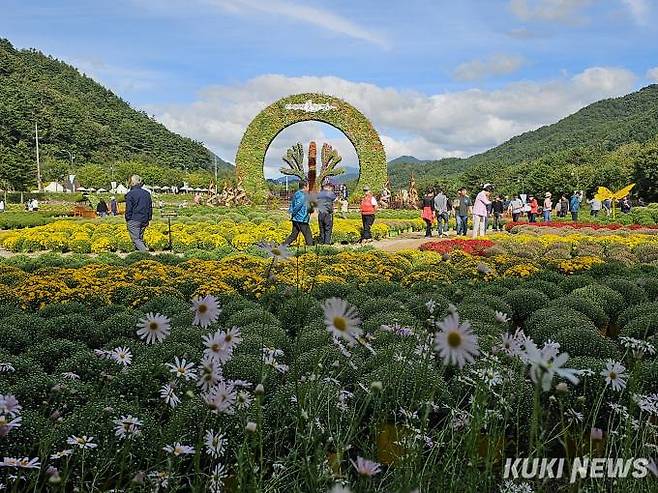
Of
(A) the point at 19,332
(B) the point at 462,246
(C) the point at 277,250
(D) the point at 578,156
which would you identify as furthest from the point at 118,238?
(D) the point at 578,156

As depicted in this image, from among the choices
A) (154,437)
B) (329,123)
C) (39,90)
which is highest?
(39,90)

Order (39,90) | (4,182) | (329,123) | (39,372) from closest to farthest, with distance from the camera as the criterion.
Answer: (39,372)
(329,123)
(4,182)
(39,90)

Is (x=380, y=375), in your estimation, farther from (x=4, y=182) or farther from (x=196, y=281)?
(x=4, y=182)

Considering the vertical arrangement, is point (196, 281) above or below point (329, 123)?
below

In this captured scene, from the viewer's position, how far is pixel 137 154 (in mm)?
93125

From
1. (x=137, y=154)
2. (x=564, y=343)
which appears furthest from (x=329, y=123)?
(x=137, y=154)

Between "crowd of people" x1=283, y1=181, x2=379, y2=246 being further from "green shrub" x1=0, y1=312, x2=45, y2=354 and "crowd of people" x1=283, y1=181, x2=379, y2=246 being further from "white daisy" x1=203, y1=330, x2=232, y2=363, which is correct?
"white daisy" x1=203, y1=330, x2=232, y2=363

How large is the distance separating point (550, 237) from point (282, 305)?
918cm

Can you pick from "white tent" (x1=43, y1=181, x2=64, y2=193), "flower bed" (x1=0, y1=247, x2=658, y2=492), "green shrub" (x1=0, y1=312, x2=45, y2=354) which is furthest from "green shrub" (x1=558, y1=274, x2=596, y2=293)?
"white tent" (x1=43, y1=181, x2=64, y2=193)

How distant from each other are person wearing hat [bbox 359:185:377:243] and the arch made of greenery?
12751 mm

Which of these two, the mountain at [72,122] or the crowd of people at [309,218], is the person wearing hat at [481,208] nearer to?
the crowd of people at [309,218]

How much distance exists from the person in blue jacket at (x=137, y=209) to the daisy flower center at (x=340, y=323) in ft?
31.7

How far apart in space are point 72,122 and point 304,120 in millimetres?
67015

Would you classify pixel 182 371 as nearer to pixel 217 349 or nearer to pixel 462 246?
pixel 217 349
